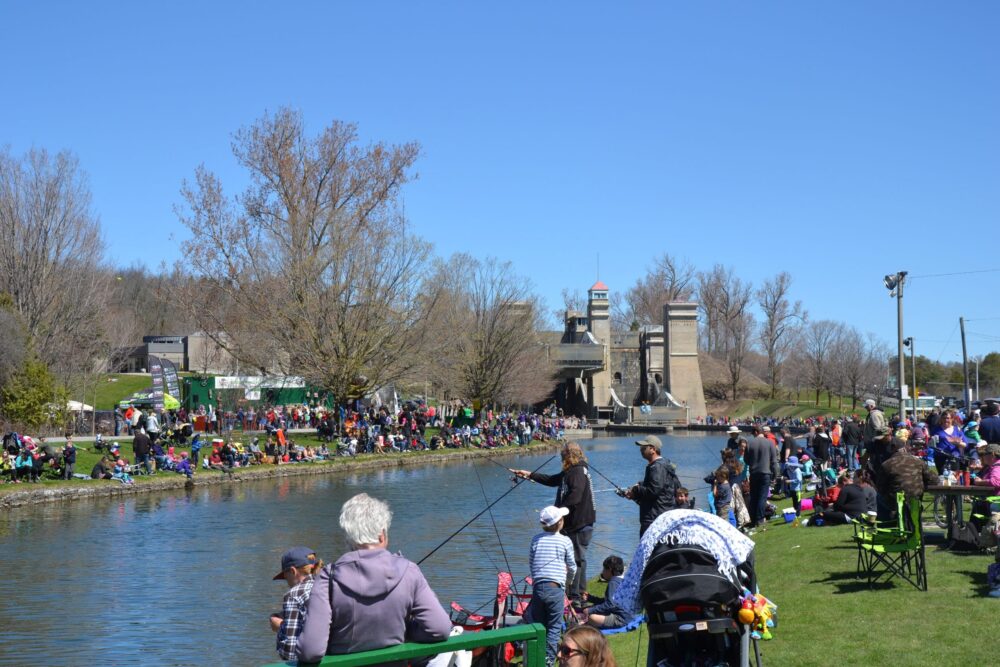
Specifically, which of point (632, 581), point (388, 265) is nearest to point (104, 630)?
point (632, 581)

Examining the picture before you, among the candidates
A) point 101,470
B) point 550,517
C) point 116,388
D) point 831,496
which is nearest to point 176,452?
point 101,470

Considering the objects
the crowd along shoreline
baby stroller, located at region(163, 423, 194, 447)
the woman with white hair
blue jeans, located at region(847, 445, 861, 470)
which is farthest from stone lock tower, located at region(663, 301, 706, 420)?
the woman with white hair

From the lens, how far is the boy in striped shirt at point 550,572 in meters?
8.35

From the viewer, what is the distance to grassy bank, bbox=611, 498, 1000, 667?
25.6 ft

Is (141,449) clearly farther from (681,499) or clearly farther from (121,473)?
(681,499)

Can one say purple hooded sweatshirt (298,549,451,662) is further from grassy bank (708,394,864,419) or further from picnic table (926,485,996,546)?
grassy bank (708,394,864,419)

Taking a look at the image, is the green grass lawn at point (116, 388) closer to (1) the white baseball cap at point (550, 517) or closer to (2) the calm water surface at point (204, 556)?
(2) the calm water surface at point (204, 556)

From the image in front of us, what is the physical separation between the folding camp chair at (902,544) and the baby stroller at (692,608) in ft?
14.6

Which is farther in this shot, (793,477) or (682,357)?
(682,357)

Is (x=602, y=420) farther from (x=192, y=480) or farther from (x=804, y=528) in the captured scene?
(x=804, y=528)

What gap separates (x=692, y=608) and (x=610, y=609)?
3396 millimetres

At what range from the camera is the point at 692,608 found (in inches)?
229

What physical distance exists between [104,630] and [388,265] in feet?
105

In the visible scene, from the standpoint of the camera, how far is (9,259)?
41.8 metres
